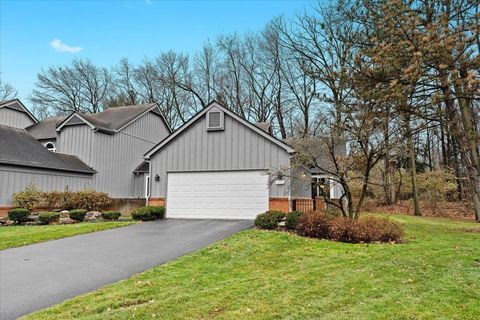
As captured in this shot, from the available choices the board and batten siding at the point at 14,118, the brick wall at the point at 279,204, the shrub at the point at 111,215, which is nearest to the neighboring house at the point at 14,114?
the board and batten siding at the point at 14,118

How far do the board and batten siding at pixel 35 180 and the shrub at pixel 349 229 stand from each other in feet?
48.6

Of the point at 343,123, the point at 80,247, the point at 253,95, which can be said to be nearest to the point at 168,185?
the point at 80,247

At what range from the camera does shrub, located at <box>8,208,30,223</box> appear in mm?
15133

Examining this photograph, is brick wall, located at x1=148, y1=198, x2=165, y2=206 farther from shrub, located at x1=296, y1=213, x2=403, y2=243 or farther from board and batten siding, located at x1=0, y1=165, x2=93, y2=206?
shrub, located at x1=296, y1=213, x2=403, y2=243

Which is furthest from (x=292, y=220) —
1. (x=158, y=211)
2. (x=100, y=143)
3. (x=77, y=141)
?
(x=77, y=141)

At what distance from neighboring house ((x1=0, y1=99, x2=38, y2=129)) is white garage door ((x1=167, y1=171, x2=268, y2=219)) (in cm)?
1578

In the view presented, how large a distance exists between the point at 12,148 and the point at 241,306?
18.7 meters

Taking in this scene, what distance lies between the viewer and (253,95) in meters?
34.8

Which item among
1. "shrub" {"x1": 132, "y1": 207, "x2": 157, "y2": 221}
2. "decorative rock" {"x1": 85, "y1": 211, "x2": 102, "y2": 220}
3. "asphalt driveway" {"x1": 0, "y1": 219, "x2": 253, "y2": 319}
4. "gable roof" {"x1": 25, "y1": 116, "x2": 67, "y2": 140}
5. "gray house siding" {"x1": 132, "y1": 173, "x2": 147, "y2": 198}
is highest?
"gable roof" {"x1": 25, "y1": 116, "x2": 67, "y2": 140}

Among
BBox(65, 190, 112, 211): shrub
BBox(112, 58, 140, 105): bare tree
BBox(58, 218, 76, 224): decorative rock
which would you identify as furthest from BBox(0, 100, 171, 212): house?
BBox(112, 58, 140, 105): bare tree

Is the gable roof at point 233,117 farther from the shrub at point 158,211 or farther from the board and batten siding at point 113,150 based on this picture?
the board and batten siding at point 113,150

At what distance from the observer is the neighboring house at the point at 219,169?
50.5 feet

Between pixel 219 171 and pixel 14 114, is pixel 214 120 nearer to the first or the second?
pixel 219 171

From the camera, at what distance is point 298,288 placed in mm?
5363
